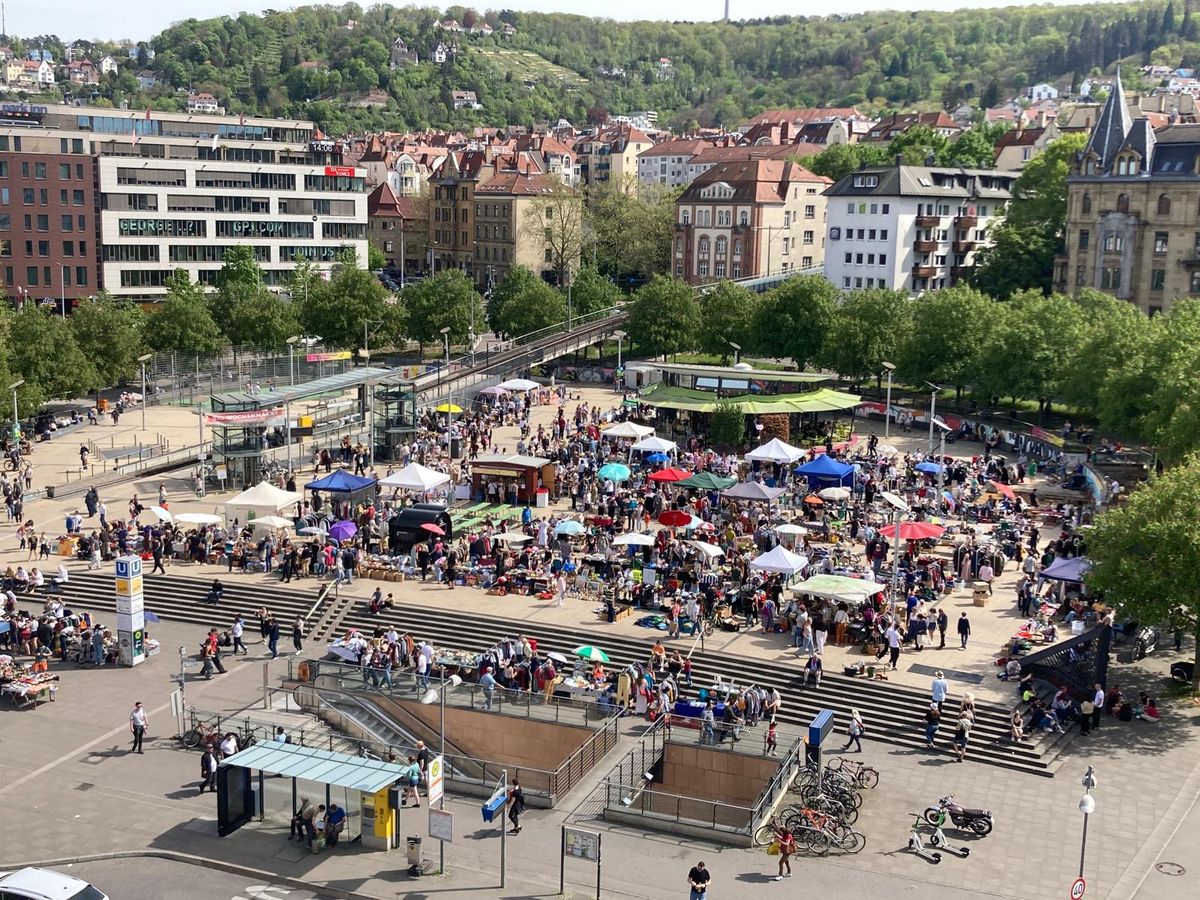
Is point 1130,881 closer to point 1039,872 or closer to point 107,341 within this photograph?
point 1039,872

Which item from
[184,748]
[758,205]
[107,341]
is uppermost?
[758,205]

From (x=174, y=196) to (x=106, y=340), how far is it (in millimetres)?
33531

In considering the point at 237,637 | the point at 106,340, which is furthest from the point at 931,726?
the point at 106,340

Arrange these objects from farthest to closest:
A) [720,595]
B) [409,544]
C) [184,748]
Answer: [409,544] < [720,595] < [184,748]

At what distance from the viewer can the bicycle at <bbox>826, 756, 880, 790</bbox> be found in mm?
28500

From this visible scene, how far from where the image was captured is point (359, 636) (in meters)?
35.7

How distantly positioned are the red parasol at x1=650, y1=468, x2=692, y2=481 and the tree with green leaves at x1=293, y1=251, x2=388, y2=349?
142 feet

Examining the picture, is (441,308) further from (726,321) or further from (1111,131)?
(1111,131)

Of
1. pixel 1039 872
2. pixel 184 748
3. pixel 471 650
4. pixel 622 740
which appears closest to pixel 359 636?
pixel 471 650

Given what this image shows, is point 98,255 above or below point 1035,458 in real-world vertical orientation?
above

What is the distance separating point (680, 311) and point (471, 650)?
52.1 metres

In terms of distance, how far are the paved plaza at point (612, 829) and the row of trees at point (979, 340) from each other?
17921 mm

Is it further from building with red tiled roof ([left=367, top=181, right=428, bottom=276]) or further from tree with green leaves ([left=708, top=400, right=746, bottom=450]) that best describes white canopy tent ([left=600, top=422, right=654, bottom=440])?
building with red tiled roof ([left=367, top=181, right=428, bottom=276])

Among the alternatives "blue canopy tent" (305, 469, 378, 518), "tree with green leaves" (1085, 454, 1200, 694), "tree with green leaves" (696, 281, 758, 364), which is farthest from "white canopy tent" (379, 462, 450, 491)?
"tree with green leaves" (696, 281, 758, 364)
